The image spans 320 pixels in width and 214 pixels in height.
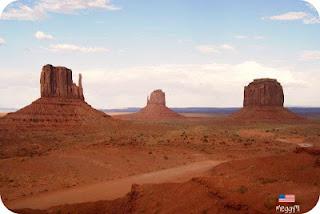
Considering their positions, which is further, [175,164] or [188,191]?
[175,164]

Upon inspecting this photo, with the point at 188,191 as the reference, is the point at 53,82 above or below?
above

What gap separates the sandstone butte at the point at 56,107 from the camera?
194 ft

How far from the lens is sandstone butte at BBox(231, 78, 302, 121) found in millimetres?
84688

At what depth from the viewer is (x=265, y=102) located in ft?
286

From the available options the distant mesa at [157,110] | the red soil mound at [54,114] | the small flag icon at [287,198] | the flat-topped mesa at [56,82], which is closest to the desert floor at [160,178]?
the small flag icon at [287,198]

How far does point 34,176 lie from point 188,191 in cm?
1163

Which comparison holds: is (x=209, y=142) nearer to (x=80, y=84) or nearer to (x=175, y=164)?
(x=175, y=164)

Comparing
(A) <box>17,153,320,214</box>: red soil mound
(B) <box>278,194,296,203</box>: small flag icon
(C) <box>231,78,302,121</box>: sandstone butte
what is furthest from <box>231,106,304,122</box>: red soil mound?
(B) <box>278,194,296,203</box>: small flag icon

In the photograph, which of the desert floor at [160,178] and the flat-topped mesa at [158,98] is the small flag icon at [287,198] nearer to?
the desert floor at [160,178]

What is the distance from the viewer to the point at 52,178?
70.1 feet

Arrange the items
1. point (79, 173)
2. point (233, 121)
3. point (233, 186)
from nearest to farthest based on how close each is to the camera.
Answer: point (233, 186), point (79, 173), point (233, 121)

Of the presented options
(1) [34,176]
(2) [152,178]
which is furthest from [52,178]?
(2) [152,178]

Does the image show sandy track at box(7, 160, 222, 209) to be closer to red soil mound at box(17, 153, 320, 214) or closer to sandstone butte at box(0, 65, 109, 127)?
red soil mound at box(17, 153, 320, 214)

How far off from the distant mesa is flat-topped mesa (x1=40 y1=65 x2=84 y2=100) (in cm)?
5390
